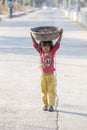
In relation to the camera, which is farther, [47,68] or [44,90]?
[44,90]

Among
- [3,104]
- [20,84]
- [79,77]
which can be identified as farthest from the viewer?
[79,77]

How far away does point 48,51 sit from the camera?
8.22 metres

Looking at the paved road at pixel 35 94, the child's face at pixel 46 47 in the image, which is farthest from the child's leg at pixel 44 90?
the child's face at pixel 46 47

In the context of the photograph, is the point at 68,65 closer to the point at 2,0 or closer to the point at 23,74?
the point at 23,74

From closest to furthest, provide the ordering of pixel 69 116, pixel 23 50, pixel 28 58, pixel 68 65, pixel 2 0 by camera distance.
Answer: pixel 69 116 < pixel 68 65 < pixel 28 58 < pixel 23 50 < pixel 2 0

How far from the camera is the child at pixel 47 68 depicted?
27.0 feet

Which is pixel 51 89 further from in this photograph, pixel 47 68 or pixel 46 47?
pixel 46 47

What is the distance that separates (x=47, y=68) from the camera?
8.27 m

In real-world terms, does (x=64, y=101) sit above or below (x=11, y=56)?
above

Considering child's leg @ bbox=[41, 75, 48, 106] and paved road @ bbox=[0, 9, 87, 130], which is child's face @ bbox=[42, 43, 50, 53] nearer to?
child's leg @ bbox=[41, 75, 48, 106]

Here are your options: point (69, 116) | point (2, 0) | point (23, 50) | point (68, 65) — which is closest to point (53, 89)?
point (69, 116)

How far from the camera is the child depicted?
27.0 ft

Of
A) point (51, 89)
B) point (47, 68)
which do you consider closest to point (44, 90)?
point (51, 89)

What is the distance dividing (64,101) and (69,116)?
3.47ft
